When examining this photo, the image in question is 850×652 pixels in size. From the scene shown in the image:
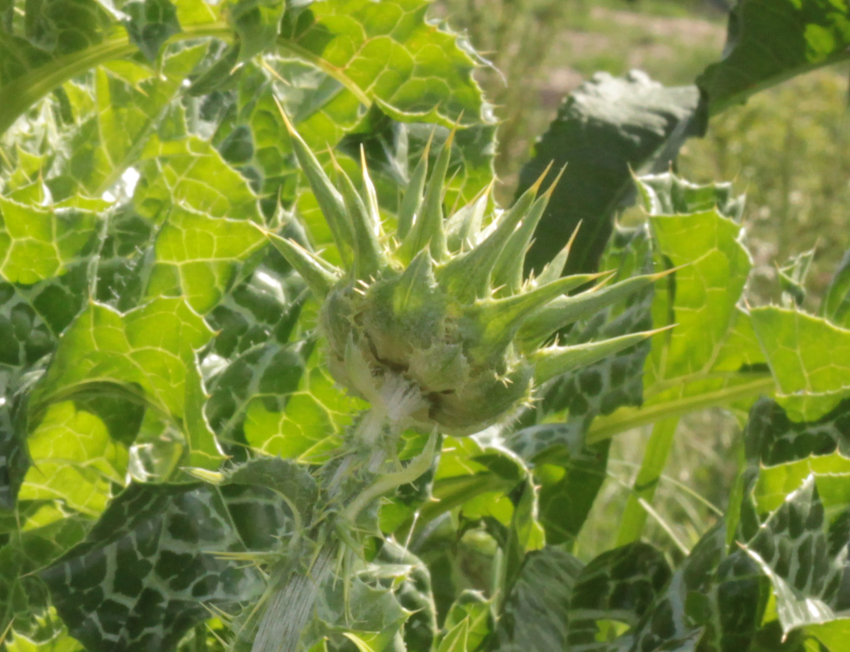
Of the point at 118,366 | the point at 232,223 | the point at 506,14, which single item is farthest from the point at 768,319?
the point at 506,14

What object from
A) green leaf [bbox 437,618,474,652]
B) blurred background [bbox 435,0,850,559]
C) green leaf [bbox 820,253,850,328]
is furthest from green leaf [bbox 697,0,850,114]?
blurred background [bbox 435,0,850,559]

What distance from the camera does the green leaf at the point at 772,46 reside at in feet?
5.17

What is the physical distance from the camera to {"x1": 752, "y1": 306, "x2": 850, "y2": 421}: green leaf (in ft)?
3.46

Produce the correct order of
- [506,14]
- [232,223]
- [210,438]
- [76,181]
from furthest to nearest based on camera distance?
[506,14] < [76,181] < [232,223] < [210,438]

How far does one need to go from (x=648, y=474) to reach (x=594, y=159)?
56cm

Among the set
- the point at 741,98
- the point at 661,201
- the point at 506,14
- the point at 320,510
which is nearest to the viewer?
the point at 320,510

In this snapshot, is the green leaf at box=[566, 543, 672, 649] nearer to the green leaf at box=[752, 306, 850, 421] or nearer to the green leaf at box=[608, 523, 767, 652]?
the green leaf at box=[608, 523, 767, 652]

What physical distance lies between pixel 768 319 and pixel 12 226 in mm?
836

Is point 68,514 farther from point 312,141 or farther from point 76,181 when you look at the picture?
point 312,141

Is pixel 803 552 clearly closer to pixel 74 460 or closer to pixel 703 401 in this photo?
pixel 703 401

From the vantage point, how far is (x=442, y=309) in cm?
57

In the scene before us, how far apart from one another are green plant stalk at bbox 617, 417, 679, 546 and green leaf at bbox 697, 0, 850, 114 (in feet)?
1.97

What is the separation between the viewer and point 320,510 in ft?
1.95

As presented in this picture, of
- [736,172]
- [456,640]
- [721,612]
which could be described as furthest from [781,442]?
[736,172]
